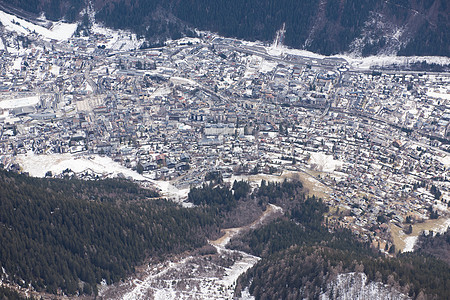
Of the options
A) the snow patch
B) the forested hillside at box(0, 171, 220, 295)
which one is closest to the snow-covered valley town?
the snow patch

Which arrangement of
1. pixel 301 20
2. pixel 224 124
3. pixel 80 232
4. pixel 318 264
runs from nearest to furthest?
pixel 318 264
pixel 80 232
pixel 224 124
pixel 301 20

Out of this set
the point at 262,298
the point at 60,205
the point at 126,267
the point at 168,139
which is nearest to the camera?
the point at 262,298

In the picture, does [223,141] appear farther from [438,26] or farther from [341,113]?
[438,26]

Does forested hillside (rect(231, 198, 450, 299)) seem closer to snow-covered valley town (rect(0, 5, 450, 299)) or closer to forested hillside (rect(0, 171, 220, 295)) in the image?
snow-covered valley town (rect(0, 5, 450, 299))

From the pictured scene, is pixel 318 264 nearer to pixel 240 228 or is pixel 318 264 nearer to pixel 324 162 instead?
pixel 240 228

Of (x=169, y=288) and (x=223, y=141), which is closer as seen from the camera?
(x=169, y=288)

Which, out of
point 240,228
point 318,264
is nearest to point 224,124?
point 240,228

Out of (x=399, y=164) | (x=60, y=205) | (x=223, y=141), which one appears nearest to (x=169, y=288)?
(x=60, y=205)

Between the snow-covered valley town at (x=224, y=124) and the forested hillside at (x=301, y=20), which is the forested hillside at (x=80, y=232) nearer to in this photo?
the snow-covered valley town at (x=224, y=124)
